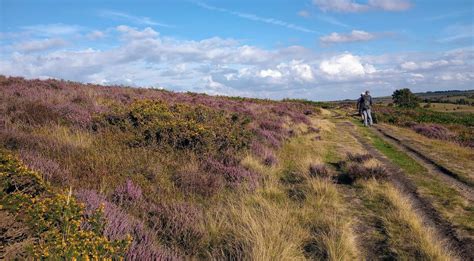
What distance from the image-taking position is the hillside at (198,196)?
3.79 metres

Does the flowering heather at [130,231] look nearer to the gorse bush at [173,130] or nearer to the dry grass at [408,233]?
the dry grass at [408,233]

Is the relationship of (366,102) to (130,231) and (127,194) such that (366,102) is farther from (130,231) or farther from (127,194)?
(130,231)

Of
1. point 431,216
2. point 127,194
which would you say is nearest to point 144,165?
point 127,194

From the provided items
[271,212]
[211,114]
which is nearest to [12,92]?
[211,114]

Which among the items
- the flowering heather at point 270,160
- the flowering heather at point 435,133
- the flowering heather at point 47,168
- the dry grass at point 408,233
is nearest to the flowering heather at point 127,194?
the flowering heather at point 47,168

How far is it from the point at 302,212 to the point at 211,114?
7616 mm

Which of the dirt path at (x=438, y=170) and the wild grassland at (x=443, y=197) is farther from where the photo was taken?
the dirt path at (x=438, y=170)

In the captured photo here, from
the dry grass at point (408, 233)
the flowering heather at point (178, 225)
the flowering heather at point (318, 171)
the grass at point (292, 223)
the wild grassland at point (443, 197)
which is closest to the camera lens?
the grass at point (292, 223)

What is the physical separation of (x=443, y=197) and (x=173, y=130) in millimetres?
6643

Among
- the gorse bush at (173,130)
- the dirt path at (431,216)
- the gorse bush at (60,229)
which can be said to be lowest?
the dirt path at (431,216)

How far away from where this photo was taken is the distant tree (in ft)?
190

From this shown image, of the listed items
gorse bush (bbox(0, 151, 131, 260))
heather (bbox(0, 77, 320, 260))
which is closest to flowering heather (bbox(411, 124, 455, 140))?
heather (bbox(0, 77, 320, 260))

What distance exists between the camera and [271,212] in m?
5.52

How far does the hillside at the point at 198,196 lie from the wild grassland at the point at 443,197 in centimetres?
4
